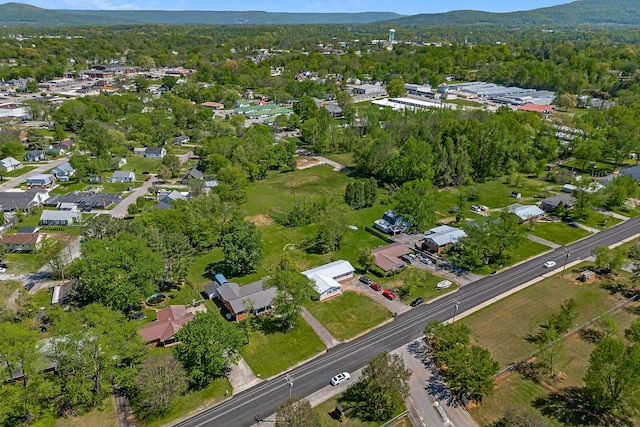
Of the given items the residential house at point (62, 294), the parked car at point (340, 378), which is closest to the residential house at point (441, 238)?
the parked car at point (340, 378)

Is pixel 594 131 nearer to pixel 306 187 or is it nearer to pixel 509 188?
pixel 509 188

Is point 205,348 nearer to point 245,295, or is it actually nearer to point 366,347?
point 245,295

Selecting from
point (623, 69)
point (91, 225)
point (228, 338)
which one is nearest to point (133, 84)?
point (91, 225)

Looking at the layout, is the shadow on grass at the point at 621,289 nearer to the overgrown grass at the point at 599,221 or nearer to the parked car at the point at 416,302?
the overgrown grass at the point at 599,221

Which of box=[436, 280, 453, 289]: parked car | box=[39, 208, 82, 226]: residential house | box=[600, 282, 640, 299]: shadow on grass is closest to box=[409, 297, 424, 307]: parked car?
box=[436, 280, 453, 289]: parked car

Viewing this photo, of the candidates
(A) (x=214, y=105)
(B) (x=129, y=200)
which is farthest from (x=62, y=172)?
(A) (x=214, y=105)

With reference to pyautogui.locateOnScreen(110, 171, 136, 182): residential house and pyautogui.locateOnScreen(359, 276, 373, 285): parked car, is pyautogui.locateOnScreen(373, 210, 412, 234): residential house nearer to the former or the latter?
pyautogui.locateOnScreen(359, 276, 373, 285): parked car
